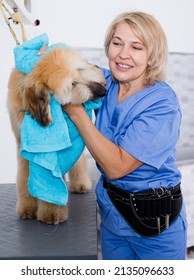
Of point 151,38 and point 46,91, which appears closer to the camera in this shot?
point 46,91

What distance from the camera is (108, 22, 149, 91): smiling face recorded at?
1307 mm

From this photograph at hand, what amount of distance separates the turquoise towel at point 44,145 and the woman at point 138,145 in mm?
60

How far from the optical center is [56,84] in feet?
3.85

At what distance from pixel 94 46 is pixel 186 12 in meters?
0.74

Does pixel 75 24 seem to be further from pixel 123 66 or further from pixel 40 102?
pixel 40 102

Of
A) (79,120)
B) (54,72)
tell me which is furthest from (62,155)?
(54,72)

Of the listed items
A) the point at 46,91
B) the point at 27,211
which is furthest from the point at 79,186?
the point at 46,91

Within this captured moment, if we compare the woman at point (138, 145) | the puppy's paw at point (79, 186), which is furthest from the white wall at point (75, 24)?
the woman at point (138, 145)

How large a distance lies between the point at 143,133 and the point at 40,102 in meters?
0.35

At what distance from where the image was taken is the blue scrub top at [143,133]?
1259 millimetres

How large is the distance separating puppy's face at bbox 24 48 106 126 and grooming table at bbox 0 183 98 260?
34cm

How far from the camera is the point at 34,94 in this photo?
3.91 ft

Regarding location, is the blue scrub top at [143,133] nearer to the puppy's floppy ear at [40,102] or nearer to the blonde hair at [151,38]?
the blonde hair at [151,38]

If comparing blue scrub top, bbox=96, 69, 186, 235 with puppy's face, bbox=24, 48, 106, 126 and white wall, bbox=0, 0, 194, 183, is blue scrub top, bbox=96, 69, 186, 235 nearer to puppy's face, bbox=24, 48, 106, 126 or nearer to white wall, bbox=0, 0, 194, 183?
puppy's face, bbox=24, 48, 106, 126
